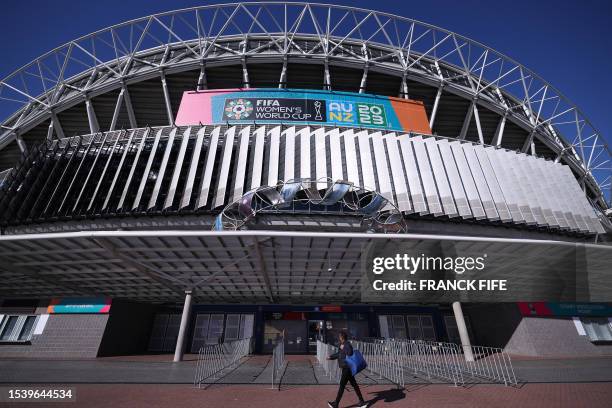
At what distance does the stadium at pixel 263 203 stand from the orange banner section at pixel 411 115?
0.76 feet

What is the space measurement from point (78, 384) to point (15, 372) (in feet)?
15.4

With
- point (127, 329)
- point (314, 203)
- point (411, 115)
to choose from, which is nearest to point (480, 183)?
point (411, 115)

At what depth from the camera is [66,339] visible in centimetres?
1689

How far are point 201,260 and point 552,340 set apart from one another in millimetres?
23786

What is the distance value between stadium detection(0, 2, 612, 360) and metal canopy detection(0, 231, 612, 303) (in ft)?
0.46

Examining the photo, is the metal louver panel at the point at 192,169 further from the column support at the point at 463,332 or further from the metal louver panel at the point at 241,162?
the column support at the point at 463,332

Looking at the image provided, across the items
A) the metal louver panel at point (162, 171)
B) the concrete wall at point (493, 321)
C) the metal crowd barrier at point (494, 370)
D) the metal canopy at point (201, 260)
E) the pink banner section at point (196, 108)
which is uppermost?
the pink banner section at point (196, 108)

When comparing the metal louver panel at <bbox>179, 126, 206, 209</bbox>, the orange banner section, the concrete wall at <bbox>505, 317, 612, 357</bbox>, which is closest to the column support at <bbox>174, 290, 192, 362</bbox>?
the metal louver panel at <bbox>179, 126, 206, 209</bbox>

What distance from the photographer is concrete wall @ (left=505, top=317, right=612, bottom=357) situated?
60.0 ft

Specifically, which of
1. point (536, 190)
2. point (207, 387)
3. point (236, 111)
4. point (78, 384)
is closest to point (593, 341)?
point (536, 190)

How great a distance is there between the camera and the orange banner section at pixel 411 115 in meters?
29.7

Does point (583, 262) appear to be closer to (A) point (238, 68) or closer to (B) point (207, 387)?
(B) point (207, 387)

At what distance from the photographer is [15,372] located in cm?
1047

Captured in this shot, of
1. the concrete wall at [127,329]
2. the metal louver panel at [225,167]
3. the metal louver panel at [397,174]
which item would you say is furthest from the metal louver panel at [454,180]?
the concrete wall at [127,329]
